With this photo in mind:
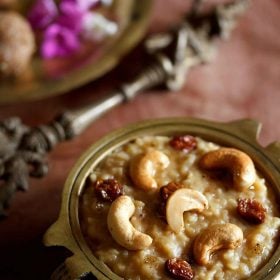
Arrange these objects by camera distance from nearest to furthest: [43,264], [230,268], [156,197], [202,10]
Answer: [230,268]
[156,197]
[43,264]
[202,10]

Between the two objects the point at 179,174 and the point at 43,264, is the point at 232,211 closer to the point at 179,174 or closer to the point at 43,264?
the point at 179,174

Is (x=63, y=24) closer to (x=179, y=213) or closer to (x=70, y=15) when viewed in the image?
(x=70, y=15)

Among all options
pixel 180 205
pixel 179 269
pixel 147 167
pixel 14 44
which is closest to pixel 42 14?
pixel 14 44

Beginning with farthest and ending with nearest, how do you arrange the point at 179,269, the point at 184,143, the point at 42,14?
the point at 42,14 → the point at 184,143 → the point at 179,269

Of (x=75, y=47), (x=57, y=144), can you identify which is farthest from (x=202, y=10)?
(x=57, y=144)

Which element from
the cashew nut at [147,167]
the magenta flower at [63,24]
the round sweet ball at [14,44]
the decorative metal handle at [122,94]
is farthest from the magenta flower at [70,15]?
the cashew nut at [147,167]

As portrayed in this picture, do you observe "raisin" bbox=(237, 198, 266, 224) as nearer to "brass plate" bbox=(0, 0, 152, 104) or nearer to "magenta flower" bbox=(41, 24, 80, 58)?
"brass plate" bbox=(0, 0, 152, 104)

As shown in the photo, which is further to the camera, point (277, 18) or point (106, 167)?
point (277, 18)
